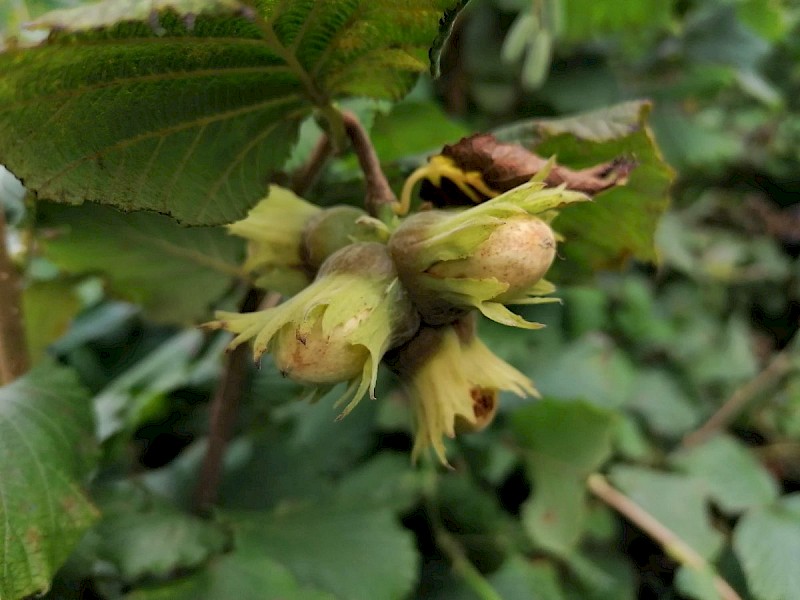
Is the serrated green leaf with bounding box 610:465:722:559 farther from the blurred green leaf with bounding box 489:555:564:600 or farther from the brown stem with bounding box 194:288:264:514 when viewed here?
the brown stem with bounding box 194:288:264:514

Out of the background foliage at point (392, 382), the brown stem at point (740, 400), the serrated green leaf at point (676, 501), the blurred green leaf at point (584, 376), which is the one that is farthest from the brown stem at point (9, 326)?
the brown stem at point (740, 400)

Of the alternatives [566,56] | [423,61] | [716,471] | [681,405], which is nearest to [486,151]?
[423,61]

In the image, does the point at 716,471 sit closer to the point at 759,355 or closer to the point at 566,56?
the point at 759,355

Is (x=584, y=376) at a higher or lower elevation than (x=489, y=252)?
lower

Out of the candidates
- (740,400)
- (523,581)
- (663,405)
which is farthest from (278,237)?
(740,400)

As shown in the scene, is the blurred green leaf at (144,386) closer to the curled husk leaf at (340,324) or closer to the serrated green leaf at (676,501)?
the curled husk leaf at (340,324)

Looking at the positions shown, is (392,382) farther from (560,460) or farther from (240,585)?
(240,585)

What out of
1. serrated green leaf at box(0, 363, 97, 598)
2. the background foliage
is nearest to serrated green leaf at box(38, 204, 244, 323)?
the background foliage
